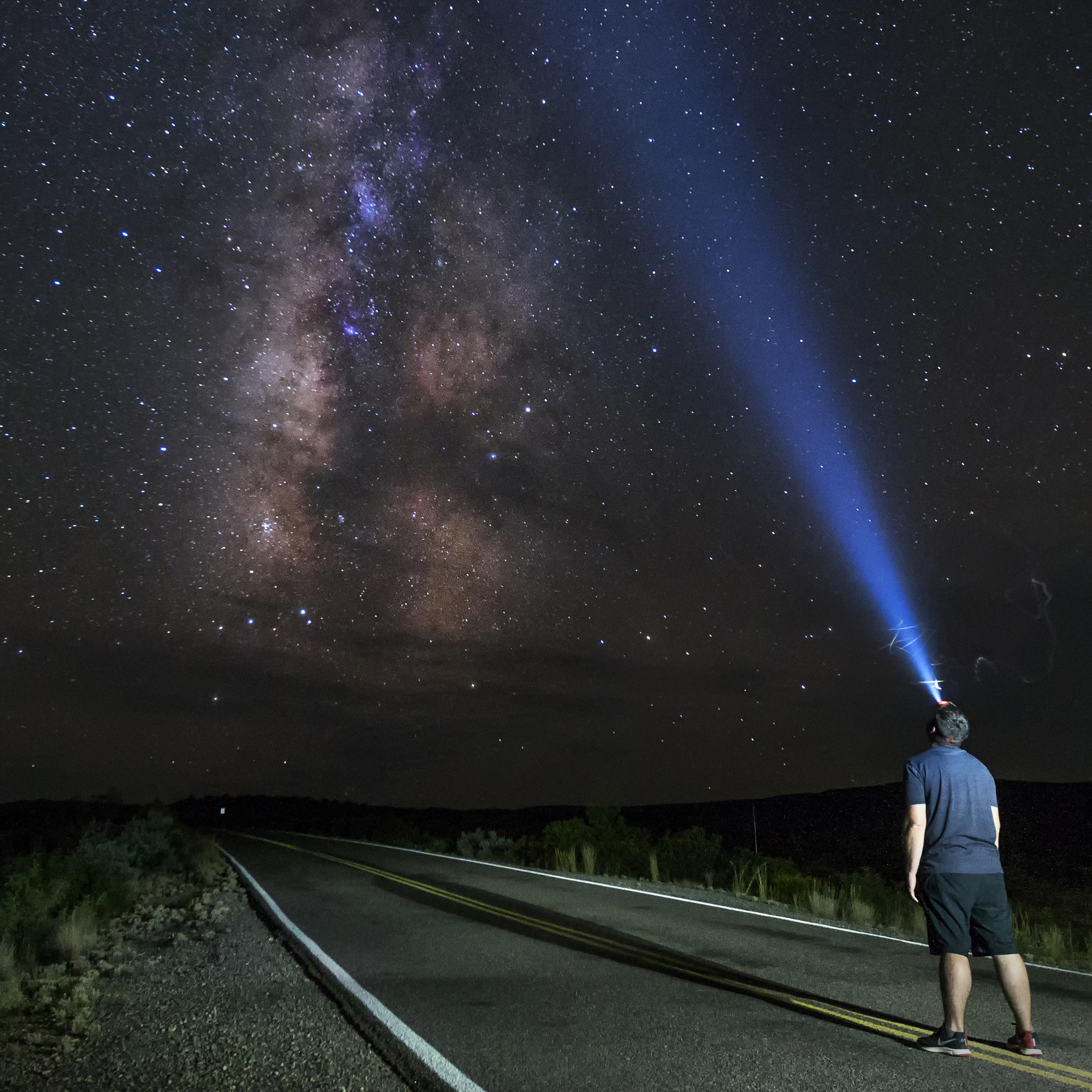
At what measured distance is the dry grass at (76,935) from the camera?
412 inches

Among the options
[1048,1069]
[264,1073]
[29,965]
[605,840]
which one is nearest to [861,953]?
[1048,1069]

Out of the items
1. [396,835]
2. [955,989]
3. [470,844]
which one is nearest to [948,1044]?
[955,989]

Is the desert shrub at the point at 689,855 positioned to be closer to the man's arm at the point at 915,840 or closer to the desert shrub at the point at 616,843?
the desert shrub at the point at 616,843

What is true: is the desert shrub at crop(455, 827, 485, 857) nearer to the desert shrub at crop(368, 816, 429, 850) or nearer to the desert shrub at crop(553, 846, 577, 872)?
the desert shrub at crop(553, 846, 577, 872)

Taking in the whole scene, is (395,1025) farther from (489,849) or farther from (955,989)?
(489,849)

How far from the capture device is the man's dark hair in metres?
5.80

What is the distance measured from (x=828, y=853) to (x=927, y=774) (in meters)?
40.7

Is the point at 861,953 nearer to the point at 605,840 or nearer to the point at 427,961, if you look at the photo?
the point at 427,961

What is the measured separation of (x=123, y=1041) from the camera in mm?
6516

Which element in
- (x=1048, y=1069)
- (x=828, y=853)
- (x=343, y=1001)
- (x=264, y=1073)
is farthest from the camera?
(x=828, y=853)

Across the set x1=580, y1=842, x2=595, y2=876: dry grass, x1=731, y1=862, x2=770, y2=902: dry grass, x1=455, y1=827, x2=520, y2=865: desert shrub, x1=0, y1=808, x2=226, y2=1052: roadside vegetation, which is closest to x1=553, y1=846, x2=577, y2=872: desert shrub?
x1=580, y1=842, x2=595, y2=876: dry grass

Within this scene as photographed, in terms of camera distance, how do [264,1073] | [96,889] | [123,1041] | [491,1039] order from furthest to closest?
1. [96,889]
2. [123,1041]
3. [491,1039]
4. [264,1073]

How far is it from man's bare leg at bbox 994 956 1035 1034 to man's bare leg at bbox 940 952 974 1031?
0.10 feet

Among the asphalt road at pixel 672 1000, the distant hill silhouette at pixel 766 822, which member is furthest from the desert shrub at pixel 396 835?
the asphalt road at pixel 672 1000
